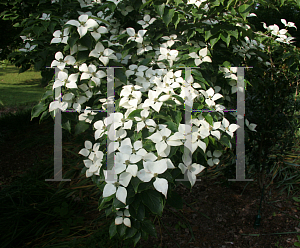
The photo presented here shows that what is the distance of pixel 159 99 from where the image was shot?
1.08 meters

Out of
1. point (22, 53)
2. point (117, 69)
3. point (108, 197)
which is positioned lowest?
point (108, 197)

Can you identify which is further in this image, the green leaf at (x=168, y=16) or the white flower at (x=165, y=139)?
the green leaf at (x=168, y=16)

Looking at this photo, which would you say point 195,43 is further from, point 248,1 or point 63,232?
point 63,232

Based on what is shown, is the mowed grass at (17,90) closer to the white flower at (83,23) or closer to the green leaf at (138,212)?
the white flower at (83,23)

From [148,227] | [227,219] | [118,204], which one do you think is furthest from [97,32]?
[227,219]

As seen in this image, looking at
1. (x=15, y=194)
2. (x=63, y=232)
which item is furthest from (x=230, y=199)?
(x=15, y=194)

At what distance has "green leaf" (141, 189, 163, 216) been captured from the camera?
36.0 inches

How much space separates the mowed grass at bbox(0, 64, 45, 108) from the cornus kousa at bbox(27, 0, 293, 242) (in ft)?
12.4

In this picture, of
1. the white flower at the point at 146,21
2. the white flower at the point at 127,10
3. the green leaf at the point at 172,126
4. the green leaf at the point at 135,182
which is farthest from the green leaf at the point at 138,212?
the white flower at the point at 127,10

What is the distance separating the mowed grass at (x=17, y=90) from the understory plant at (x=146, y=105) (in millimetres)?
Answer: 3740

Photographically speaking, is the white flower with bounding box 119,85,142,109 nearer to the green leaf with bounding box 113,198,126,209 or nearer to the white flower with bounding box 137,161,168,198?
the white flower with bounding box 137,161,168,198

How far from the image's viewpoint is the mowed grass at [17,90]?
5.96m

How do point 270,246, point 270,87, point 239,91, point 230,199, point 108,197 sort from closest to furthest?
point 108,197
point 239,91
point 270,246
point 270,87
point 230,199

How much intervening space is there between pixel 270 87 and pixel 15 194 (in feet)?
7.43
